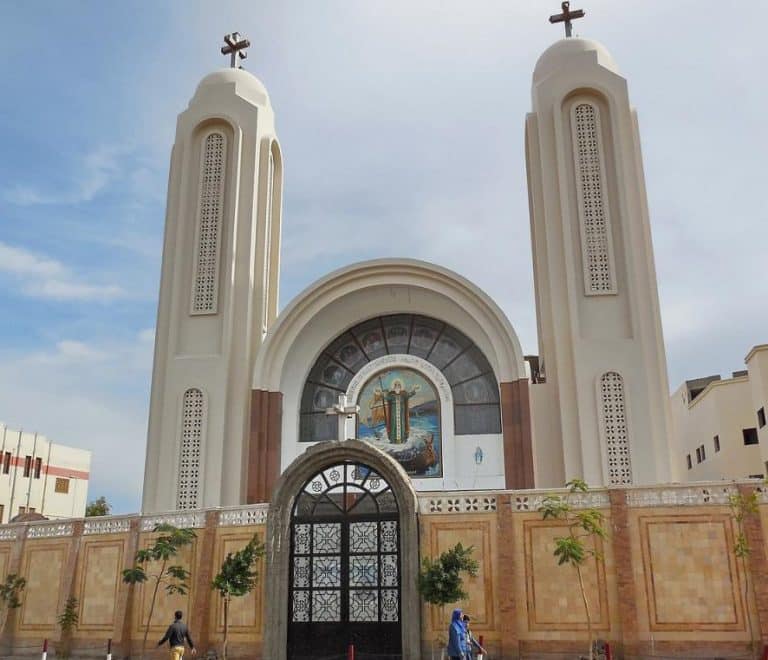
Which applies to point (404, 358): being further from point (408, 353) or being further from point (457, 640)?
point (457, 640)

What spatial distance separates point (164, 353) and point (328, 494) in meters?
7.98

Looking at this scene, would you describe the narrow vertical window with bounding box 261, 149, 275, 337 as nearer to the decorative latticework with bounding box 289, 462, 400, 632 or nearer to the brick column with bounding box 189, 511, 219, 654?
the brick column with bounding box 189, 511, 219, 654

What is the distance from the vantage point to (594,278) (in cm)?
1917

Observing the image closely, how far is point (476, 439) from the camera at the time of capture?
19.7 meters

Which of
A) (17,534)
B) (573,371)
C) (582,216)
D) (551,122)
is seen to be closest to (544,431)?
(573,371)

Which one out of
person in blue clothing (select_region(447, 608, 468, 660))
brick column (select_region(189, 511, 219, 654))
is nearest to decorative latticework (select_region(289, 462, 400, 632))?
brick column (select_region(189, 511, 219, 654))

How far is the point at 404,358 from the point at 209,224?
6.22 m

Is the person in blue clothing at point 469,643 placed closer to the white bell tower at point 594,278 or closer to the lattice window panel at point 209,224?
the white bell tower at point 594,278

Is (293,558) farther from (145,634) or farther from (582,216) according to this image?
(582,216)

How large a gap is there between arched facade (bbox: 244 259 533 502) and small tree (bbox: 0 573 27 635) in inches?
203

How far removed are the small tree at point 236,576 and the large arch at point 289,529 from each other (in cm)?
28

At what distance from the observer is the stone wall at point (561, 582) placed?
12352 millimetres

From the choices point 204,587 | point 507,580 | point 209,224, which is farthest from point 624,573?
point 209,224

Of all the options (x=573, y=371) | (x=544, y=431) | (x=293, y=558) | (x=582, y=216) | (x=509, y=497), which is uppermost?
(x=582, y=216)
